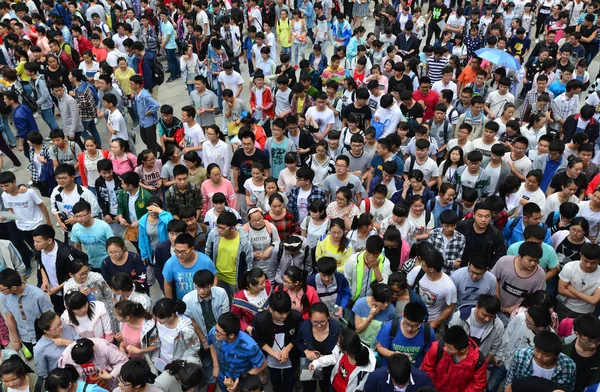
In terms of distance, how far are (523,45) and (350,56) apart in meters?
3.97

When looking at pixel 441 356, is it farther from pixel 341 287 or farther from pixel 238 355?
pixel 238 355

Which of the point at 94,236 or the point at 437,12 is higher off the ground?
the point at 94,236

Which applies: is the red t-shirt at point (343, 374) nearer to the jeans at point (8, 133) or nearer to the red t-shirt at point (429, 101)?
the red t-shirt at point (429, 101)

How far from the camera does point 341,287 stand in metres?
5.16

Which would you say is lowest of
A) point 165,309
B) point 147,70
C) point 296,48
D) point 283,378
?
point 283,378

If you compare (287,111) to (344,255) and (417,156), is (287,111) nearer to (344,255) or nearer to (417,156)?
(417,156)

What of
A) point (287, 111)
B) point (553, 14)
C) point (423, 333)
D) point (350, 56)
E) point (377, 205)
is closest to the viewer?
point (423, 333)

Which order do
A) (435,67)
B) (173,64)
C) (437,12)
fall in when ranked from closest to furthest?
(435,67) → (173,64) → (437,12)

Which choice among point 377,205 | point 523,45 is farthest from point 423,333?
point 523,45

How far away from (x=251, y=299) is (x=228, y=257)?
0.82 metres

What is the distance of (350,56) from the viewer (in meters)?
11.2

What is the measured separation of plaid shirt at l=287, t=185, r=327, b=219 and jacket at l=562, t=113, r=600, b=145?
4.31 meters

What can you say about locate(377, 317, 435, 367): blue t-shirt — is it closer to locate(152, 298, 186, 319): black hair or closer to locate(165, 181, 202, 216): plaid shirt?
locate(152, 298, 186, 319): black hair

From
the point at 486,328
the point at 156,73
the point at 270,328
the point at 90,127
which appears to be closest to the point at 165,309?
the point at 270,328
